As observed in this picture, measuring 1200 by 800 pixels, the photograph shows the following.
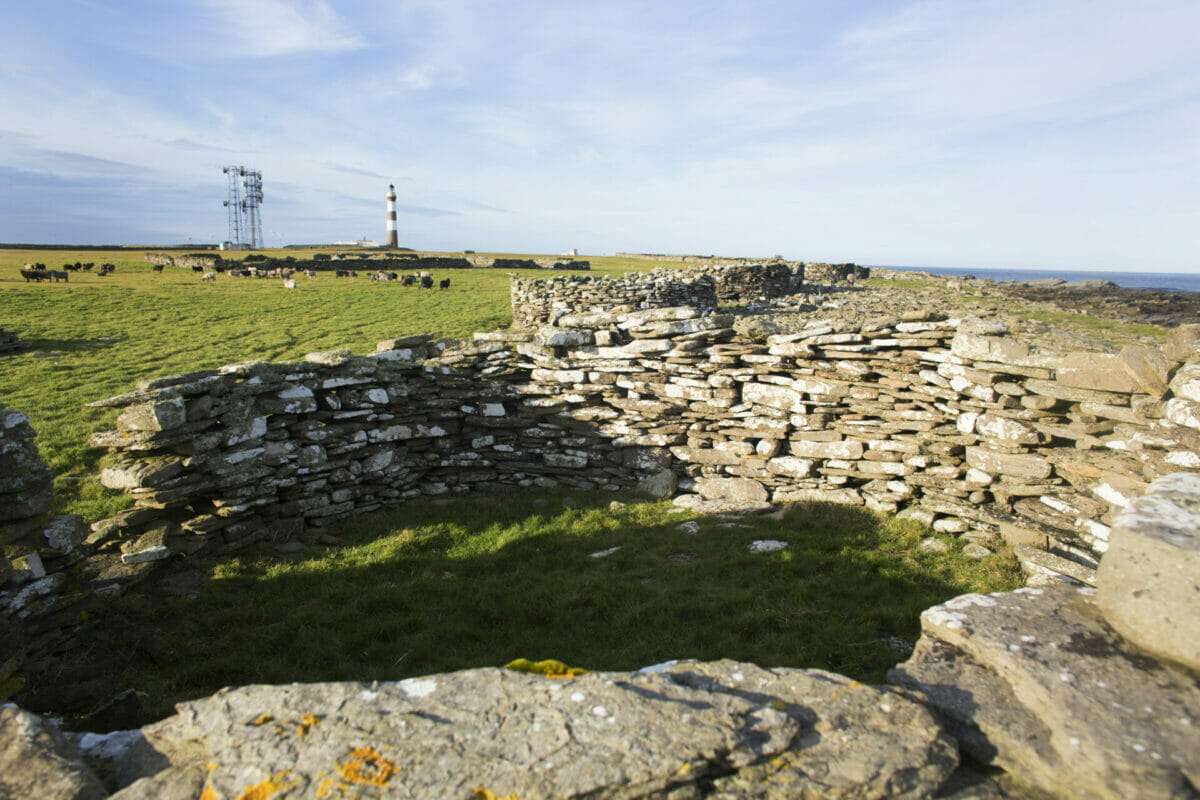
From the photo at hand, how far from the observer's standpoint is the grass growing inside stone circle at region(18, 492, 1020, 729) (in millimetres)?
5246

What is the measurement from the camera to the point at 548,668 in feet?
9.54

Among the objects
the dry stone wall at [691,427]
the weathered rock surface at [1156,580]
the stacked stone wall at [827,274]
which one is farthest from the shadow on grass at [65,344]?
the stacked stone wall at [827,274]

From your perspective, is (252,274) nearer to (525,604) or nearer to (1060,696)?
(525,604)

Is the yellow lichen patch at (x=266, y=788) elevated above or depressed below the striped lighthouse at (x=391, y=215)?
below

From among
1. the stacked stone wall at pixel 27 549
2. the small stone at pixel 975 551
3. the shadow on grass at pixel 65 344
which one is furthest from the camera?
the shadow on grass at pixel 65 344

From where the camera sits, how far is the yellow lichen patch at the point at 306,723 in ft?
7.77

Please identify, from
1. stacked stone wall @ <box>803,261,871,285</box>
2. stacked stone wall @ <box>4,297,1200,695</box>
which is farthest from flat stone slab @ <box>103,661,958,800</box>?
stacked stone wall @ <box>803,261,871,285</box>

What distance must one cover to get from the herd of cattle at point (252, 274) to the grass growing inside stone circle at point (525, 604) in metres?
31.5

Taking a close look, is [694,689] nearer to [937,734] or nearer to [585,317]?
[937,734]

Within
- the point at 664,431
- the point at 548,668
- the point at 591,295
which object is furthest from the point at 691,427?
the point at 591,295

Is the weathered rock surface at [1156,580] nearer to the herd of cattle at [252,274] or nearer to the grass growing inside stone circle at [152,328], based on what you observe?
the grass growing inside stone circle at [152,328]

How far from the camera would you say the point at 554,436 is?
33.7ft

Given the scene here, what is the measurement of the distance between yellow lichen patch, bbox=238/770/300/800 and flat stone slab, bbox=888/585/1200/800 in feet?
8.83

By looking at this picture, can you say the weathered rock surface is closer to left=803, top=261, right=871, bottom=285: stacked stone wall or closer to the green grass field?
the green grass field
